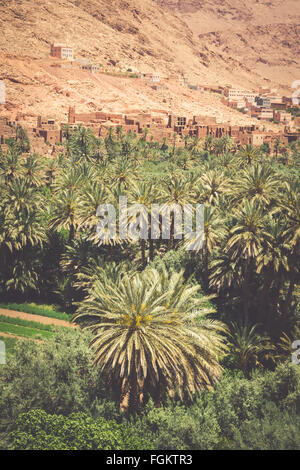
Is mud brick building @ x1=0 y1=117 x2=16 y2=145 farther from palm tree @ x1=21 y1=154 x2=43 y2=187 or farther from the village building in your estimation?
the village building

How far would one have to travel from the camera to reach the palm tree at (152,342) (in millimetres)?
17453

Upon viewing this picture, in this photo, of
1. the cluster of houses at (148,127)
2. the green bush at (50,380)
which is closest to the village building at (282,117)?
the cluster of houses at (148,127)

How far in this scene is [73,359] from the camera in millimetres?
19797

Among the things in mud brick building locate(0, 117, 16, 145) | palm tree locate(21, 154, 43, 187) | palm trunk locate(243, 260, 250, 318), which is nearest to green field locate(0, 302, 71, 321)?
palm trunk locate(243, 260, 250, 318)

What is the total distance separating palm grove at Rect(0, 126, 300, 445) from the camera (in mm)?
18234

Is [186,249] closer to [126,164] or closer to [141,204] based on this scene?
[141,204]

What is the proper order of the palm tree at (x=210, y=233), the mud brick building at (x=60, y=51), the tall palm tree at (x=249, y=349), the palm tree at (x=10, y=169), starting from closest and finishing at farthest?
the tall palm tree at (x=249, y=349), the palm tree at (x=210, y=233), the palm tree at (x=10, y=169), the mud brick building at (x=60, y=51)

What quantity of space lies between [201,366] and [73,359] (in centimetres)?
565

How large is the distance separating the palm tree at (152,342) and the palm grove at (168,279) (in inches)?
2.4

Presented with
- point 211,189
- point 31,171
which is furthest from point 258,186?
point 31,171

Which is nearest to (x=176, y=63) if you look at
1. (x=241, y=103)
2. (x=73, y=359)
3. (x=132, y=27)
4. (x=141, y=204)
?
(x=132, y=27)

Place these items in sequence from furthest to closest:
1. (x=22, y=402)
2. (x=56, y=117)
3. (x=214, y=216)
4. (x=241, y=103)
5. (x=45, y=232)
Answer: (x=241, y=103) → (x=56, y=117) → (x=45, y=232) → (x=214, y=216) → (x=22, y=402)

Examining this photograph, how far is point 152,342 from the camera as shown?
17.4 meters

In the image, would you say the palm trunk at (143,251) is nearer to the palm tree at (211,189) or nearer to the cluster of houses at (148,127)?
the palm tree at (211,189)
